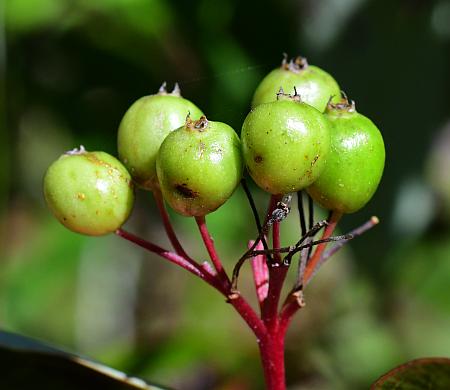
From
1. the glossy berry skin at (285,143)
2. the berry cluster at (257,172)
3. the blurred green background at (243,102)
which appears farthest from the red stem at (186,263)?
the blurred green background at (243,102)

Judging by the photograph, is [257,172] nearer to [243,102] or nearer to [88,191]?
[88,191]

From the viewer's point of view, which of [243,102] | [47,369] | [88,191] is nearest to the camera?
[88,191]

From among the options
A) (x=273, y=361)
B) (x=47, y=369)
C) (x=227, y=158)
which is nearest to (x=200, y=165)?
(x=227, y=158)

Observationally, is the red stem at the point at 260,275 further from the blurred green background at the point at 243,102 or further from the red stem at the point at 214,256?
the blurred green background at the point at 243,102

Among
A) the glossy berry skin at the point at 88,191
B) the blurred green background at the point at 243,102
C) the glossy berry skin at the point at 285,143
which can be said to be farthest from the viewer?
the blurred green background at the point at 243,102

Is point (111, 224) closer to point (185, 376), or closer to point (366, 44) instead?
point (185, 376)

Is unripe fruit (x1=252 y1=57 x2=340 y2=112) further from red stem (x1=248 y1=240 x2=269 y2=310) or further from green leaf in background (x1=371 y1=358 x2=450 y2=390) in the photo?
green leaf in background (x1=371 y1=358 x2=450 y2=390)
